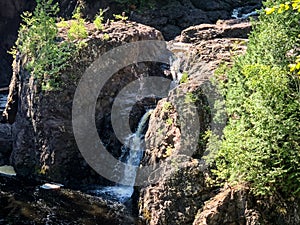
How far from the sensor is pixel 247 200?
29.6 feet

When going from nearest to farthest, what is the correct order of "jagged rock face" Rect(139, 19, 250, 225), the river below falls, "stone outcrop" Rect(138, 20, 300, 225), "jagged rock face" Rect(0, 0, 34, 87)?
"stone outcrop" Rect(138, 20, 300, 225) < "jagged rock face" Rect(139, 19, 250, 225) < the river below falls < "jagged rock face" Rect(0, 0, 34, 87)

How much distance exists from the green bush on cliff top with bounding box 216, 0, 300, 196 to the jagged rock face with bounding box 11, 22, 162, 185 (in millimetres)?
6064

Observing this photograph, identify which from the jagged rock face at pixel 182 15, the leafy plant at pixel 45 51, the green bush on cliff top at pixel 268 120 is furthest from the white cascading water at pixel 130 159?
the jagged rock face at pixel 182 15

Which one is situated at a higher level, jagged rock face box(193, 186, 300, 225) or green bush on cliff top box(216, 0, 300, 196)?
green bush on cliff top box(216, 0, 300, 196)

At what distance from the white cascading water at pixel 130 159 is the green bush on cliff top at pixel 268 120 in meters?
4.43

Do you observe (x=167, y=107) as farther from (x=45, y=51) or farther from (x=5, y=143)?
(x=5, y=143)

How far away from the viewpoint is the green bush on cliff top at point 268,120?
8617mm

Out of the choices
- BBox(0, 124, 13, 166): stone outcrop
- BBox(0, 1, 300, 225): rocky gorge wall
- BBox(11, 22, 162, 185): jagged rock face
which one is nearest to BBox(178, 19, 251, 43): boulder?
BBox(0, 1, 300, 225): rocky gorge wall

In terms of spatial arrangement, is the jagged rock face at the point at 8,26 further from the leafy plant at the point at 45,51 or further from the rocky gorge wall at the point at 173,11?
the leafy plant at the point at 45,51

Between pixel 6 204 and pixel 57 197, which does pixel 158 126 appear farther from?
pixel 6 204

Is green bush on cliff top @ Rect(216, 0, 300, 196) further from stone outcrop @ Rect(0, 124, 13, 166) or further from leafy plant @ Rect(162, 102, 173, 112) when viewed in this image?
stone outcrop @ Rect(0, 124, 13, 166)

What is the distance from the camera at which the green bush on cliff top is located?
862 centimetres

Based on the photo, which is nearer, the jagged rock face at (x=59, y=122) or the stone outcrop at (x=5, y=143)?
the jagged rock face at (x=59, y=122)

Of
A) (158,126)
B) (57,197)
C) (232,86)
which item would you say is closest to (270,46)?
(232,86)
